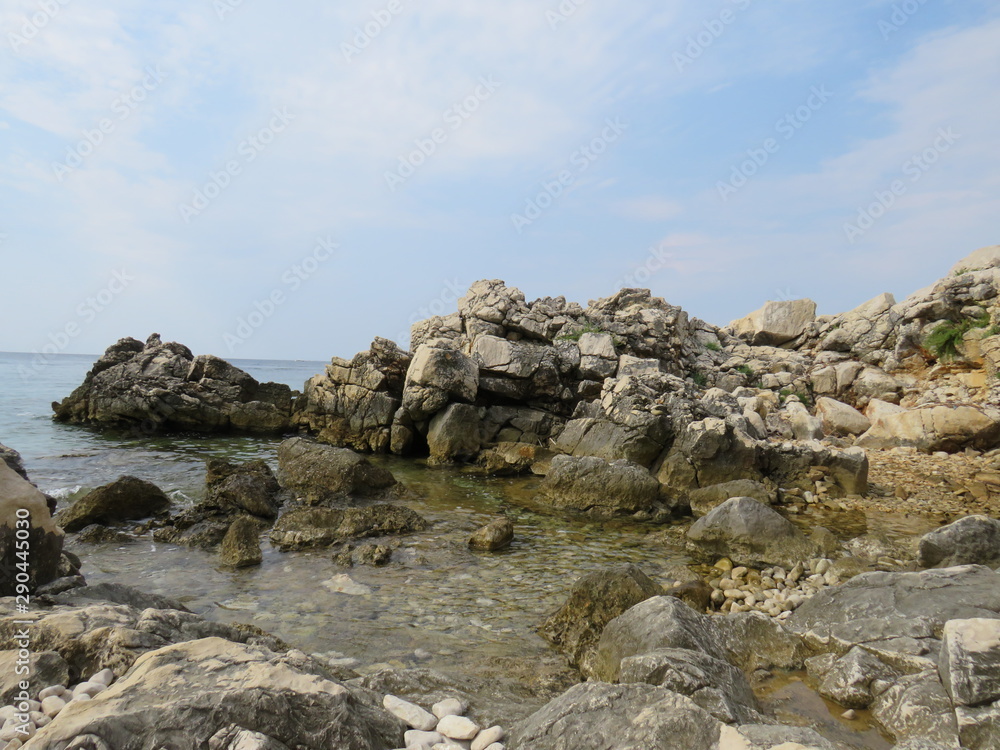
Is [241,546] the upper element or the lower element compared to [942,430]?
lower

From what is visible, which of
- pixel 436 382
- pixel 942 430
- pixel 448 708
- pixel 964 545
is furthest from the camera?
pixel 436 382

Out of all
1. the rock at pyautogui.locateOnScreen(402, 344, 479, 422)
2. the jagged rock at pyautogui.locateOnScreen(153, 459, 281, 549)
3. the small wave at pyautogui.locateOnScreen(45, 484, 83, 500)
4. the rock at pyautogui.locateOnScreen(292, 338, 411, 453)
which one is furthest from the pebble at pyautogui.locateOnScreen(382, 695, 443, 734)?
the rock at pyautogui.locateOnScreen(292, 338, 411, 453)

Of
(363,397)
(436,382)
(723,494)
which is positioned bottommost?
(723,494)

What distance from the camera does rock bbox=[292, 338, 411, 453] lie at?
76.7 ft

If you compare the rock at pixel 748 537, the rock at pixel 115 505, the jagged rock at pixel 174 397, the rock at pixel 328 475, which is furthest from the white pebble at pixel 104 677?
the jagged rock at pixel 174 397

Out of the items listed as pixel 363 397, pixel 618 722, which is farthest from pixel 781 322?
pixel 618 722

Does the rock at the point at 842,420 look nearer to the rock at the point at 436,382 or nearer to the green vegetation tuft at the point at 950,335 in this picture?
the green vegetation tuft at the point at 950,335

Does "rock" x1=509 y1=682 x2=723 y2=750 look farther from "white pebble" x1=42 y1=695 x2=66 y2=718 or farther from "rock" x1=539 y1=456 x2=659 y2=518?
"rock" x1=539 y1=456 x2=659 y2=518

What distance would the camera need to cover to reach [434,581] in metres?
9.10

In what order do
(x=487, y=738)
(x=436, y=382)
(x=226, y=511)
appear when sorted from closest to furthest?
(x=487, y=738) → (x=226, y=511) → (x=436, y=382)

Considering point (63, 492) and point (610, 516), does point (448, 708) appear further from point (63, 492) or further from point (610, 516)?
point (63, 492)

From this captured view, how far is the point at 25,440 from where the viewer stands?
22.5 m

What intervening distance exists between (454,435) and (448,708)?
16284mm

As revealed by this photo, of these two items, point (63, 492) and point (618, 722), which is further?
point (63, 492)
